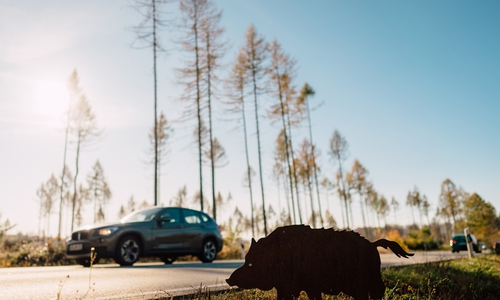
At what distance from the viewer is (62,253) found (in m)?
14.2

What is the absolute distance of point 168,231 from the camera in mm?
11227

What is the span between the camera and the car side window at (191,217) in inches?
471

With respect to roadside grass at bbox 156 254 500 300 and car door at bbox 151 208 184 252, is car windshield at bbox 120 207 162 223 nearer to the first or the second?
car door at bbox 151 208 184 252

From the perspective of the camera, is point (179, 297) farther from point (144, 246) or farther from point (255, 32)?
point (255, 32)

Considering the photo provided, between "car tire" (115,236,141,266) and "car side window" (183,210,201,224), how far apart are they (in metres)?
1.77

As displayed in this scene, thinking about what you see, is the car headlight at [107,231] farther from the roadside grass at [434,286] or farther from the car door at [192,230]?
the roadside grass at [434,286]

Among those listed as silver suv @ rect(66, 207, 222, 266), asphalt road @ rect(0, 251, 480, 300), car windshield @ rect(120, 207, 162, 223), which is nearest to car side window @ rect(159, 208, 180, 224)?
silver suv @ rect(66, 207, 222, 266)

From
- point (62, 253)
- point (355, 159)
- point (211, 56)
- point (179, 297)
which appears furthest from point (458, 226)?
point (179, 297)

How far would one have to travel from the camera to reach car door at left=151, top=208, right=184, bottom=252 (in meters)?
10.9

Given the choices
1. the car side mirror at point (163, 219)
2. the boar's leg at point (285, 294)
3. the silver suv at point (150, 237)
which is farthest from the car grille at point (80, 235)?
the boar's leg at point (285, 294)

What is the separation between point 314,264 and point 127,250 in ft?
26.9

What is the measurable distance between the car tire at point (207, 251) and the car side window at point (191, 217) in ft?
2.39

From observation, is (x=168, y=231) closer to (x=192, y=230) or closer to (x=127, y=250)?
(x=192, y=230)

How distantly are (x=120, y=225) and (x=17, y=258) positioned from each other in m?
5.69
